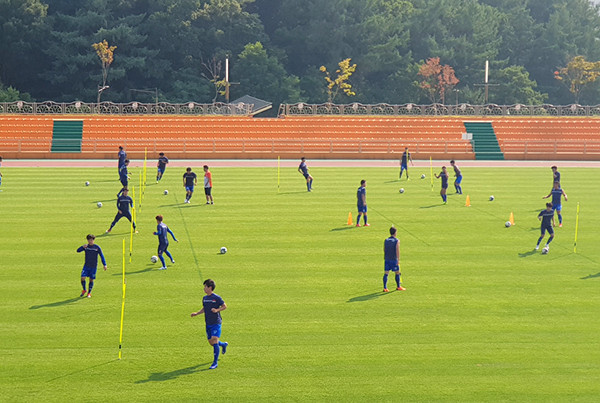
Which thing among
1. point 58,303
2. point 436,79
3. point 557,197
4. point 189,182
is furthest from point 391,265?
point 436,79

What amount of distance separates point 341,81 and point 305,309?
2892 inches

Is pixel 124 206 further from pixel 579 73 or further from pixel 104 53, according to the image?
pixel 579 73

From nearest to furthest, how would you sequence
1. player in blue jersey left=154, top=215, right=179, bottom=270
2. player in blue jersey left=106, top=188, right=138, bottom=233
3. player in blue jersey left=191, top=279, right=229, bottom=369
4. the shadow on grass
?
player in blue jersey left=191, top=279, right=229, bottom=369 → the shadow on grass → player in blue jersey left=154, top=215, right=179, bottom=270 → player in blue jersey left=106, top=188, right=138, bottom=233

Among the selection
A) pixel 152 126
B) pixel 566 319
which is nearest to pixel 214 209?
pixel 566 319

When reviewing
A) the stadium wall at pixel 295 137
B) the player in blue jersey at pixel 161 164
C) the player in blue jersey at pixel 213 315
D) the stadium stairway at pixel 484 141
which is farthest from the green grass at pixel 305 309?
the stadium stairway at pixel 484 141

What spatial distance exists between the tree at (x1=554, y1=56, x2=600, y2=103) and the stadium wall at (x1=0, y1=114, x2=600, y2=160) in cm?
2473

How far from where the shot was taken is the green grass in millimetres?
15906

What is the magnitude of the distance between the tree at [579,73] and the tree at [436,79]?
1323cm

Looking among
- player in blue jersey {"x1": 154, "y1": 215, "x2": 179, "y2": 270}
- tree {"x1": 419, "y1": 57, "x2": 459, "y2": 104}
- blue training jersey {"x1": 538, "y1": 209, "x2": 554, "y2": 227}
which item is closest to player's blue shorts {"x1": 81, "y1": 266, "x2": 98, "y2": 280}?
player in blue jersey {"x1": 154, "y1": 215, "x2": 179, "y2": 270}

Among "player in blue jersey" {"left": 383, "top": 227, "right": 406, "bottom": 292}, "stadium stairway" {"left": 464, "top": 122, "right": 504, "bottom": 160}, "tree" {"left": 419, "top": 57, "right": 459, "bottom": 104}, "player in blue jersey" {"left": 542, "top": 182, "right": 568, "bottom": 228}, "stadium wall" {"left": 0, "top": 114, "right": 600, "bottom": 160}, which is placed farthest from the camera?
"tree" {"left": 419, "top": 57, "right": 459, "bottom": 104}

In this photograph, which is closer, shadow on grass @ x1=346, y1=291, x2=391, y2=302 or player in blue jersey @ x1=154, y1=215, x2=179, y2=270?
shadow on grass @ x1=346, y1=291, x2=391, y2=302

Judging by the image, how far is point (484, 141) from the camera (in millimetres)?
68062

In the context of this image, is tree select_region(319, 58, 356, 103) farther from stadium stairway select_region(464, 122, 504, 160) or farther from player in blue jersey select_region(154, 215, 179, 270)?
player in blue jersey select_region(154, 215, 179, 270)

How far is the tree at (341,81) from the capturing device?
90938 mm
